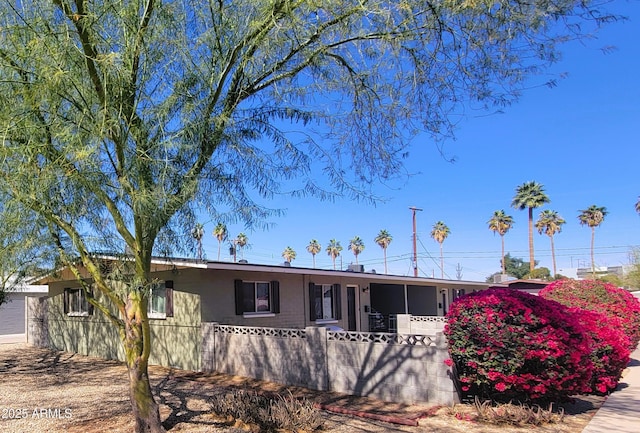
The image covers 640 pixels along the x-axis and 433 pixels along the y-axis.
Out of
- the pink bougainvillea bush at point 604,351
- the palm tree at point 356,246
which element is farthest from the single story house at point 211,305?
the palm tree at point 356,246

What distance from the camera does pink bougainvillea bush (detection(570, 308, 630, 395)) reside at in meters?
8.70

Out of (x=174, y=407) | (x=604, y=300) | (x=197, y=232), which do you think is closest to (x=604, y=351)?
(x=604, y=300)

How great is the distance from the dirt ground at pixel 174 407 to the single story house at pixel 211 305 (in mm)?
1215

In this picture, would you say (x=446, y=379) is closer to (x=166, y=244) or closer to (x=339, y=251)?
(x=166, y=244)

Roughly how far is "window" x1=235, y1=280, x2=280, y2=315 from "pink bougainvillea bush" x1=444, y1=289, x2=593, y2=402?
7.10 m

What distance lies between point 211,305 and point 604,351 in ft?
29.6

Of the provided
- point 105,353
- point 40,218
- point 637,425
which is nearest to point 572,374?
point 637,425

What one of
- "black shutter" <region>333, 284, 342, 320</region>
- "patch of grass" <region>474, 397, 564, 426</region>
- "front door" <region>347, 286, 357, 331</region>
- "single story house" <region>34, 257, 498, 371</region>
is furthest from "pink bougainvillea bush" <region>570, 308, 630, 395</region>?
"front door" <region>347, 286, 357, 331</region>

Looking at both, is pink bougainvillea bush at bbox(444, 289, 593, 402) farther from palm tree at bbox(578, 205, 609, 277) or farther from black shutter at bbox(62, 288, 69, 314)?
palm tree at bbox(578, 205, 609, 277)

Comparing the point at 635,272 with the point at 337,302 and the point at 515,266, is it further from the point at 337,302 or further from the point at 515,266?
the point at 515,266

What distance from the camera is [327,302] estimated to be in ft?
58.1

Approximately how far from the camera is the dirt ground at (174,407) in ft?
23.7

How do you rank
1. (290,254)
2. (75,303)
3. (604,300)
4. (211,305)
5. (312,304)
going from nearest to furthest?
1. (604,300)
2. (211,305)
3. (312,304)
4. (75,303)
5. (290,254)

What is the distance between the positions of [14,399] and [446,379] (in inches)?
332
